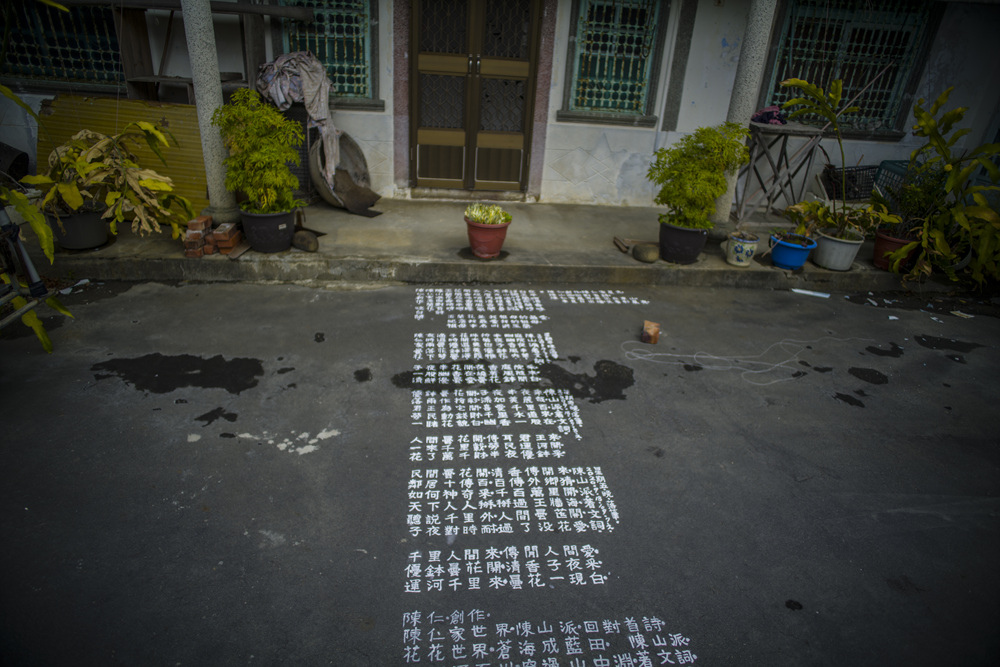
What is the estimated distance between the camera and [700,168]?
5891 mm

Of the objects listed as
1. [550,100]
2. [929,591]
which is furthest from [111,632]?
[550,100]

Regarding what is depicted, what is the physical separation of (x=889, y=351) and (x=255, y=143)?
6.12 m

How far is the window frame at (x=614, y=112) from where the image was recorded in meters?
7.52

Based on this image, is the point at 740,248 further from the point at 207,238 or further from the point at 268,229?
the point at 207,238

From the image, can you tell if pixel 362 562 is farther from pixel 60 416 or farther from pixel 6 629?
pixel 60 416

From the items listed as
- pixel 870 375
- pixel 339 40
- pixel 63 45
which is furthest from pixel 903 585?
A: pixel 63 45

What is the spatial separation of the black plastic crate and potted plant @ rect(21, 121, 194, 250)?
836 centimetres

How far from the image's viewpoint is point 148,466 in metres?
3.33

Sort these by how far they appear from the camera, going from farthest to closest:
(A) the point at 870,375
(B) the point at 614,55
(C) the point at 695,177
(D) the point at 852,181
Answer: (D) the point at 852,181 → (B) the point at 614,55 → (C) the point at 695,177 → (A) the point at 870,375

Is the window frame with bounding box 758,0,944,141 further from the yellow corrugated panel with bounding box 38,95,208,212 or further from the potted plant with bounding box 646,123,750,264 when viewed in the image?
the yellow corrugated panel with bounding box 38,95,208,212

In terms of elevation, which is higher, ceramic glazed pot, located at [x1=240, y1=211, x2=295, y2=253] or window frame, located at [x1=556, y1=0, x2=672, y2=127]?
window frame, located at [x1=556, y1=0, x2=672, y2=127]

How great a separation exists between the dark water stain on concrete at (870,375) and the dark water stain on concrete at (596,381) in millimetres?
1939

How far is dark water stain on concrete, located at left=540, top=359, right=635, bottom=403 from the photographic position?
4285 mm

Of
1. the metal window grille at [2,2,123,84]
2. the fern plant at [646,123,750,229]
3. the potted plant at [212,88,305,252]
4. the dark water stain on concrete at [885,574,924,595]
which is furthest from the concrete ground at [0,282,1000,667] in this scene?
the metal window grille at [2,2,123,84]
